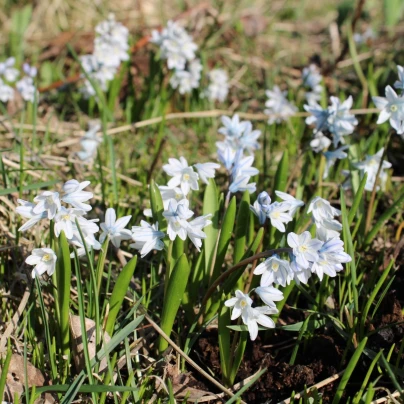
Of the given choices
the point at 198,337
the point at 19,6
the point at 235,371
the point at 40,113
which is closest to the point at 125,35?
the point at 40,113

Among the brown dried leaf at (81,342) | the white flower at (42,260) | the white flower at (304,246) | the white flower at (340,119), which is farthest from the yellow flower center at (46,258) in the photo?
the white flower at (340,119)

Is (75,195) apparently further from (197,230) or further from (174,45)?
(174,45)

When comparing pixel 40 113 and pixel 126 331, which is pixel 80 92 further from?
pixel 126 331

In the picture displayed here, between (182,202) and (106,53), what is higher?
(106,53)

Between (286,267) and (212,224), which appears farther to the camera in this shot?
(212,224)

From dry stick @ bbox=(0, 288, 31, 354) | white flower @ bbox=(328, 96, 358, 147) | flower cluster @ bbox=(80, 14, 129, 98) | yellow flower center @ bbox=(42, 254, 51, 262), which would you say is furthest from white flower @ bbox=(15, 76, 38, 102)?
white flower @ bbox=(328, 96, 358, 147)

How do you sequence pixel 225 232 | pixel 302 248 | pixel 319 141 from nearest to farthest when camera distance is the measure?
pixel 302 248
pixel 225 232
pixel 319 141

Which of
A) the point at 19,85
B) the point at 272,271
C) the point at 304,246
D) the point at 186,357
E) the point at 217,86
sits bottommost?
the point at 186,357

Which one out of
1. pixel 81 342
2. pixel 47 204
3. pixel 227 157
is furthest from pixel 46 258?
pixel 227 157

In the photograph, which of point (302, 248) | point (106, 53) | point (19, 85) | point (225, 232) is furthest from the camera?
point (106, 53)
